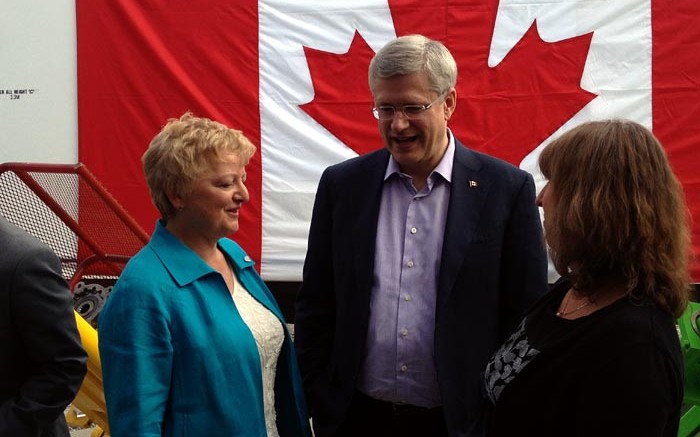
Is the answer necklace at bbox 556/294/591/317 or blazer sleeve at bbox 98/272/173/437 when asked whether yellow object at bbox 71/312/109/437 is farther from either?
necklace at bbox 556/294/591/317

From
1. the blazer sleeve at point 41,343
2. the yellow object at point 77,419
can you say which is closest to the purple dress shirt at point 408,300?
the blazer sleeve at point 41,343

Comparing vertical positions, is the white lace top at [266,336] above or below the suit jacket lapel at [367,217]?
below

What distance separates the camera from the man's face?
7.21 ft

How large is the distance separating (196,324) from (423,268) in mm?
601

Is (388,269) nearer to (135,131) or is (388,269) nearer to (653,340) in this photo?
(653,340)

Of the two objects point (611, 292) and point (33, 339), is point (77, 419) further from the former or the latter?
point (611, 292)

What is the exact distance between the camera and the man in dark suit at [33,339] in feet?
6.82

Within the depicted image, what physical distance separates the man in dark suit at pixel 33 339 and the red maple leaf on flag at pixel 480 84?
3252mm

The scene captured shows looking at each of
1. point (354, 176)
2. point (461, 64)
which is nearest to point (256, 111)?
point (461, 64)

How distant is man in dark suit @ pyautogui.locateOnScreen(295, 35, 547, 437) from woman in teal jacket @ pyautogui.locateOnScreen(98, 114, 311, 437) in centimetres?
18

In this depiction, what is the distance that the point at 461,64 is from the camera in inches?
203

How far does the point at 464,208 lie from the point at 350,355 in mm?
477

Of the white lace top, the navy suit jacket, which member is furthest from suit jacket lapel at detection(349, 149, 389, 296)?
the white lace top

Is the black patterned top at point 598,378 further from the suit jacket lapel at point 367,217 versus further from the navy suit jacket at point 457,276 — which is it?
the suit jacket lapel at point 367,217
